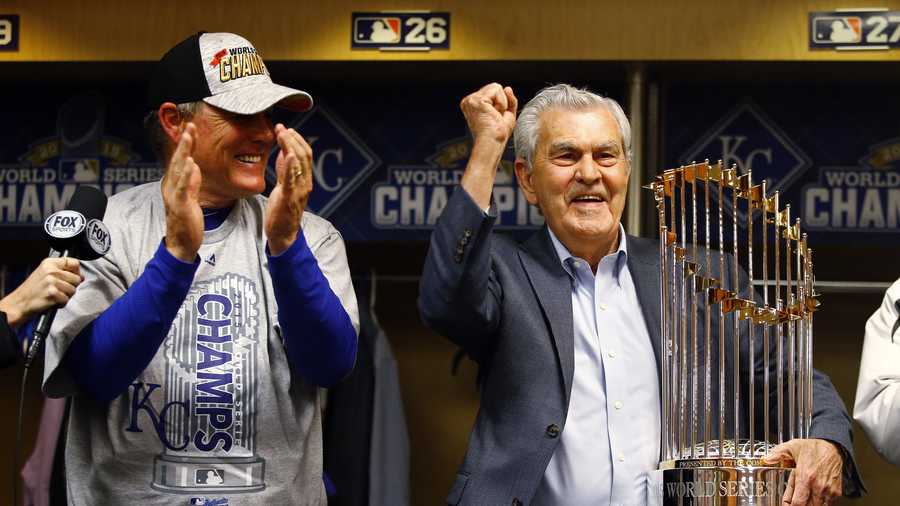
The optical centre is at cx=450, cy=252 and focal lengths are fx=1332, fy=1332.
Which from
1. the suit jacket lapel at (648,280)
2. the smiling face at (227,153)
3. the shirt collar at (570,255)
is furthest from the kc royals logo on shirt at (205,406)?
the suit jacket lapel at (648,280)

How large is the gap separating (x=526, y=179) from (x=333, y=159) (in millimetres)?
1502

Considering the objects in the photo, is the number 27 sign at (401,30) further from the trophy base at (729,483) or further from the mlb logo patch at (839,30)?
the trophy base at (729,483)

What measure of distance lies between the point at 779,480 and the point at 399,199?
2119 mm

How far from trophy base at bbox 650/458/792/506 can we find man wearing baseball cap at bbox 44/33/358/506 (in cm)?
57

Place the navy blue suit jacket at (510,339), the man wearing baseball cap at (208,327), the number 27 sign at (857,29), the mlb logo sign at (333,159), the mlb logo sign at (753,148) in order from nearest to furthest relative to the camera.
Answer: the man wearing baseball cap at (208,327) < the navy blue suit jacket at (510,339) < the number 27 sign at (857,29) < the mlb logo sign at (753,148) < the mlb logo sign at (333,159)

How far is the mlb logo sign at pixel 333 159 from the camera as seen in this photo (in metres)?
3.89

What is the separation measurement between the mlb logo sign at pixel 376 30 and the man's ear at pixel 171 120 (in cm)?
123

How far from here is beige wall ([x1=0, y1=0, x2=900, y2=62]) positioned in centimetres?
336

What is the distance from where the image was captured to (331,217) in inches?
153

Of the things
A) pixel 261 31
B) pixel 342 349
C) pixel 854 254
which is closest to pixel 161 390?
pixel 342 349

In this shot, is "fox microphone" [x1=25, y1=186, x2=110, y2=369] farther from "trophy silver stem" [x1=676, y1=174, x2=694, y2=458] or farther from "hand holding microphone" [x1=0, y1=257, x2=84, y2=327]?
"trophy silver stem" [x1=676, y1=174, x2=694, y2=458]

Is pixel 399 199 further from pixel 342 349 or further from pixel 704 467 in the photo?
pixel 704 467

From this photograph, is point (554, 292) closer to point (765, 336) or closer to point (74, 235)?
point (765, 336)

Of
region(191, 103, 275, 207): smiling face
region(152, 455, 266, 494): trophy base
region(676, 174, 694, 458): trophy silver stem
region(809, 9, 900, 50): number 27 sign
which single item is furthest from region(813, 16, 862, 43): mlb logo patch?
region(152, 455, 266, 494): trophy base
